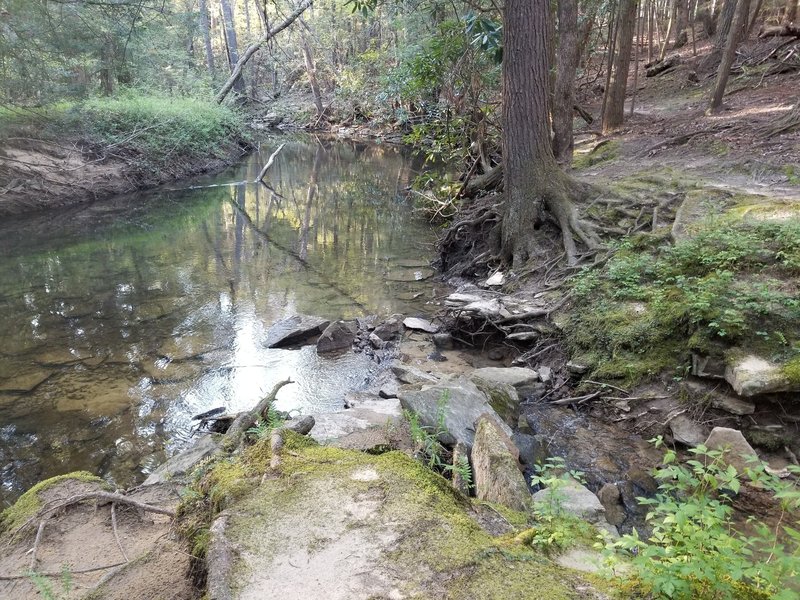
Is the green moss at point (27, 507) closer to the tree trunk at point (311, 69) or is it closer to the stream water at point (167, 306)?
the stream water at point (167, 306)

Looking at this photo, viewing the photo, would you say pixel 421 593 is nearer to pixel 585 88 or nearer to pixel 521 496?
pixel 521 496

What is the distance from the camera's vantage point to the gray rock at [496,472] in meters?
3.26

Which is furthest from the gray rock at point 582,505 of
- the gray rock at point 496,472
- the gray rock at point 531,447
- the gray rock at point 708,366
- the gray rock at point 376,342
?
the gray rock at point 376,342

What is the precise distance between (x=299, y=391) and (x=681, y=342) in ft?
14.7

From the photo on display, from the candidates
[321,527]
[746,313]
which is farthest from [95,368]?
[746,313]

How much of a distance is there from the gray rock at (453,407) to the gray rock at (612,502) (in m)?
0.91

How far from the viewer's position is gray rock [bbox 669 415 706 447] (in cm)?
458

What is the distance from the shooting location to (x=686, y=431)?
4.70 metres

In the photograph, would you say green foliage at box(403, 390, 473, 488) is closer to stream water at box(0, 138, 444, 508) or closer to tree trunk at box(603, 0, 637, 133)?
stream water at box(0, 138, 444, 508)

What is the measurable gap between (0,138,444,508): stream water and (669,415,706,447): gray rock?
3674mm

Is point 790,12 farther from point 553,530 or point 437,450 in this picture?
point 553,530

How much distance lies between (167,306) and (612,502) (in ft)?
25.8

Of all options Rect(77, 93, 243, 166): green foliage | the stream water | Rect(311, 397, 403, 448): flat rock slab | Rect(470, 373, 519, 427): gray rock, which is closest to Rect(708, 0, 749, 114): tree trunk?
the stream water

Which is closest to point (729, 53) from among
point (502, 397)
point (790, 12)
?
point (790, 12)
